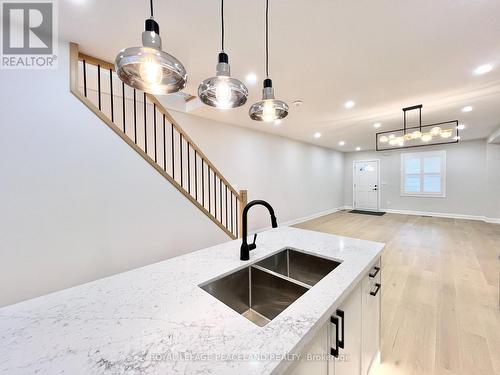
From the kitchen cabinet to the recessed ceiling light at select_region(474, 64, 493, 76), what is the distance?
2579 mm

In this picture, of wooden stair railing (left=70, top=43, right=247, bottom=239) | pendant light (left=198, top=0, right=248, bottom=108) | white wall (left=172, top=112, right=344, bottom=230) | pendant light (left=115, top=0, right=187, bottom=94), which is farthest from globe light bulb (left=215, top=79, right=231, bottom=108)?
white wall (left=172, top=112, right=344, bottom=230)

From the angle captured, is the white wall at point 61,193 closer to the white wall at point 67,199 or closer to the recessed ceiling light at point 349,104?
the white wall at point 67,199

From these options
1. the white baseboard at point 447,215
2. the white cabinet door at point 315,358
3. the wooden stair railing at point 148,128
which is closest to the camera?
the white cabinet door at point 315,358

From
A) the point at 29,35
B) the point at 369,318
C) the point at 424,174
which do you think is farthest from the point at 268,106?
the point at 424,174

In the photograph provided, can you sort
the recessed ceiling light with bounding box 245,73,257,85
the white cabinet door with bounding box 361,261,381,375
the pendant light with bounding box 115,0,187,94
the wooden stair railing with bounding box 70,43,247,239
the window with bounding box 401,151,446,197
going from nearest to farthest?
the pendant light with bounding box 115,0,187,94
the white cabinet door with bounding box 361,261,381,375
the wooden stair railing with bounding box 70,43,247,239
the recessed ceiling light with bounding box 245,73,257,85
the window with bounding box 401,151,446,197

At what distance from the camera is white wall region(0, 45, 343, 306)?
160 centimetres

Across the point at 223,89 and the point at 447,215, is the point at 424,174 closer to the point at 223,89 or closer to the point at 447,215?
the point at 447,215

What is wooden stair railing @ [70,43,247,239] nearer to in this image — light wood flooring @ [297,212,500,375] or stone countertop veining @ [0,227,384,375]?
stone countertop veining @ [0,227,384,375]

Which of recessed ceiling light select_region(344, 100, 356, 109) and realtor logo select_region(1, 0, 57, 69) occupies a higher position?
recessed ceiling light select_region(344, 100, 356, 109)

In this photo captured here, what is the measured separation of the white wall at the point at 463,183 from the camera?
591 centimetres

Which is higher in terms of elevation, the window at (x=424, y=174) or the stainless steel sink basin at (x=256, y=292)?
the window at (x=424, y=174)

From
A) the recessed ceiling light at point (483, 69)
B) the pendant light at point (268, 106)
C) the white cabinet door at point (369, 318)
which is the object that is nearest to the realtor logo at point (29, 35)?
the pendant light at point (268, 106)

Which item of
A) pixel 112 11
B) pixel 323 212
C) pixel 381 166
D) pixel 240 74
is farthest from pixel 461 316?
pixel 381 166

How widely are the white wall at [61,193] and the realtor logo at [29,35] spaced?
3.4 inches
